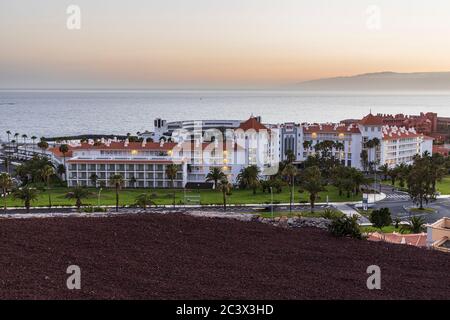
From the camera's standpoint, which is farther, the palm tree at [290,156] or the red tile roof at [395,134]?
the red tile roof at [395,134]

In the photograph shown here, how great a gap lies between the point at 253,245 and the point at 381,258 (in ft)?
13.3

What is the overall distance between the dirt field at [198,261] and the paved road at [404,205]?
32.0m

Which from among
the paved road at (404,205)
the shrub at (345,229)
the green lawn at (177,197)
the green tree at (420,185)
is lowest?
the paved road at (404,205)

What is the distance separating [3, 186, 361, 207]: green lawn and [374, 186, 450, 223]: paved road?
368cm

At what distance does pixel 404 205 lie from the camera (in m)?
54.4

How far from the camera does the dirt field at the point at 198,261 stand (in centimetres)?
1266

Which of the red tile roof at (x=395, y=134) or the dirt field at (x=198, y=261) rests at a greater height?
the red tile roof at (x=395, y=134)

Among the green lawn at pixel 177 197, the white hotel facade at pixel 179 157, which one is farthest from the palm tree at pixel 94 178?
the green lawn at pixel 177 197

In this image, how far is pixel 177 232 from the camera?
1855 centimetres

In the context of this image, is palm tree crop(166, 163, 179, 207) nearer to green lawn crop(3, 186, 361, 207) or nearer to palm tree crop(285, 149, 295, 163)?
green lawn crop(3, 186, 361, 207)

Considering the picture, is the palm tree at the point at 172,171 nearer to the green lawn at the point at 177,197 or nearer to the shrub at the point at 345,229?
the green lawn at the point at 177,197

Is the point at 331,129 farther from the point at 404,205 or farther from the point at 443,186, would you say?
the point at 404,205

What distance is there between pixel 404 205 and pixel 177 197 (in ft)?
77.8

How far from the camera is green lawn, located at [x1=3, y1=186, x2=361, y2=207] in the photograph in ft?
179
